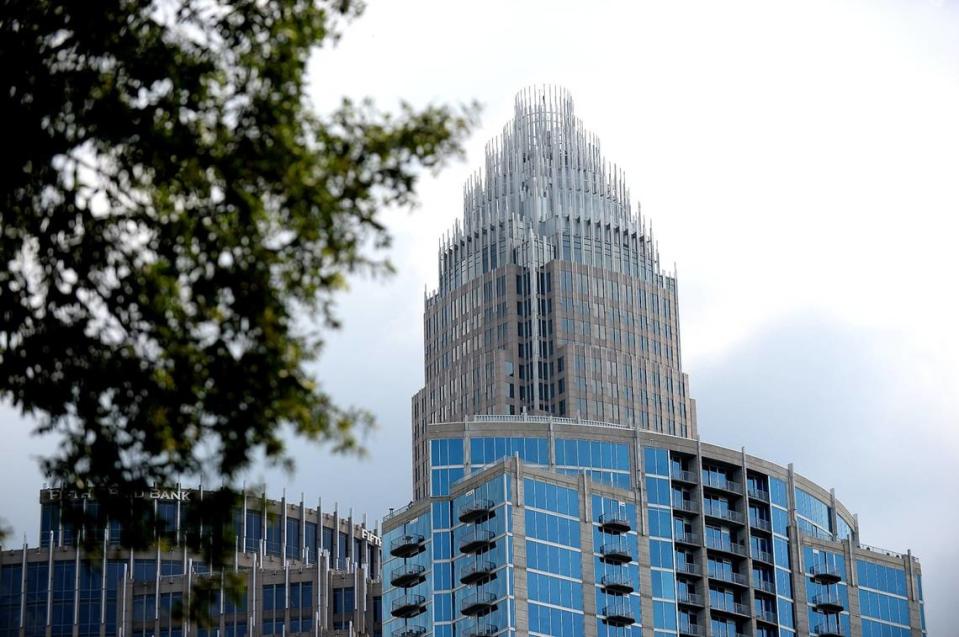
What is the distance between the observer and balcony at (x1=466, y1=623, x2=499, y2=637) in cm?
19662

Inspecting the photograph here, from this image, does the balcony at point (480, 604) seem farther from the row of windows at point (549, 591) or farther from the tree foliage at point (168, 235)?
the tree foliage at point (168, 235)

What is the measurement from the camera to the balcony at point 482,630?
197 meters

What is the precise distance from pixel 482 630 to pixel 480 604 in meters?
2.48

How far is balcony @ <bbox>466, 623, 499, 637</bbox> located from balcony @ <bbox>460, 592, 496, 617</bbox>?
1106mm

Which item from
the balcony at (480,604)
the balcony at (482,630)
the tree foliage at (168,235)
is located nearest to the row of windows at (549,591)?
the balcony at (480,604)

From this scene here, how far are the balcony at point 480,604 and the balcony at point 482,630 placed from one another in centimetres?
111

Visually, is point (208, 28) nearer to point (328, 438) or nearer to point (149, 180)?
point (149, 180)

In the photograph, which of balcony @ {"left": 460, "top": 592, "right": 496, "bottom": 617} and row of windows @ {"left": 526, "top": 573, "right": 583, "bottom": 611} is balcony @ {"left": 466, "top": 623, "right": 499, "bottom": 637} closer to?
balcony @ {"left": 460, "top": 592, "right": 496, "bottom": 617}

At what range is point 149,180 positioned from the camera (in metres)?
30.1

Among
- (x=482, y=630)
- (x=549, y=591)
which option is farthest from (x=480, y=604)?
(x=549, y=591)

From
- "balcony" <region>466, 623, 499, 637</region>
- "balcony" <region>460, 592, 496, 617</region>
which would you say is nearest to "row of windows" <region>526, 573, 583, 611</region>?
"balcony" <region>460, 592, 496, 617</region>

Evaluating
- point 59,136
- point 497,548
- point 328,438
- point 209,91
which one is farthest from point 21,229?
point 497,548

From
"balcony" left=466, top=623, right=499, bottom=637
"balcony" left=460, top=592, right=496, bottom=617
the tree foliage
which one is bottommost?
the tree foliage

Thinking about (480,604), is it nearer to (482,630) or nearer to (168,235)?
(482,630)
